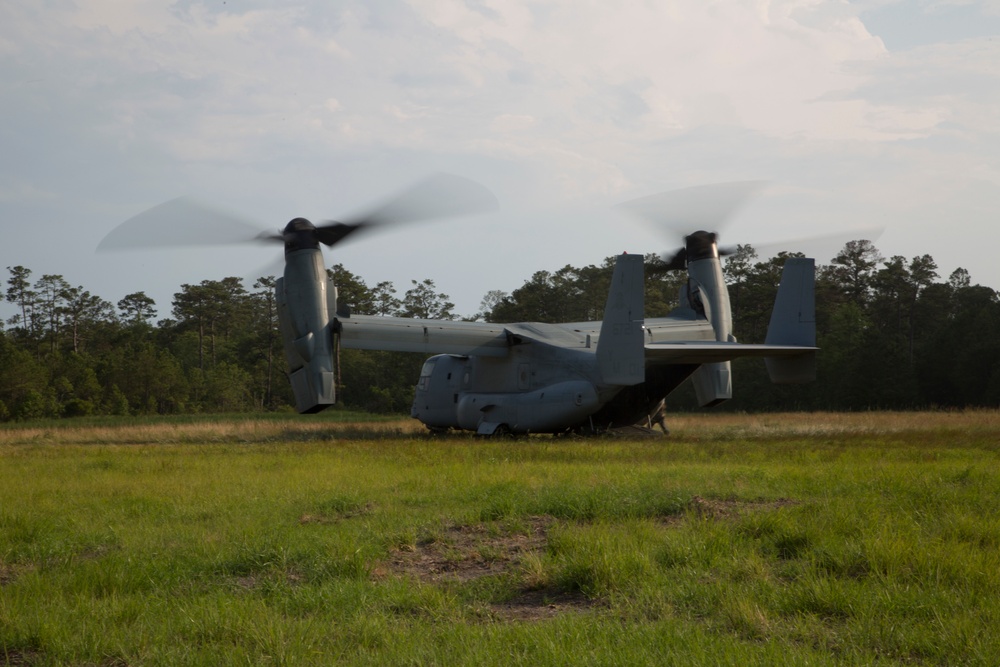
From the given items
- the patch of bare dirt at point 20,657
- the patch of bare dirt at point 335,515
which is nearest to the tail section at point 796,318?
the patch of bare dirt at point 335,515

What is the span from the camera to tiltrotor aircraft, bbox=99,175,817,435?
72.3ft

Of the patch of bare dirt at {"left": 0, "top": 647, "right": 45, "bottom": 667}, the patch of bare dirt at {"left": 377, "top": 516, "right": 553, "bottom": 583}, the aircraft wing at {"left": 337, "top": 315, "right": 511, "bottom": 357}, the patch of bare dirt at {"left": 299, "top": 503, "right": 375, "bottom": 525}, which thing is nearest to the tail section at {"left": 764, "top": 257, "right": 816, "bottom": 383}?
the aircraft wing at {"left": 337, "top": 315, "right": 511, "bottom": 357}

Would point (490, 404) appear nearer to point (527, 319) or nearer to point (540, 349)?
point (540, 349)

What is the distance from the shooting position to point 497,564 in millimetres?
7941

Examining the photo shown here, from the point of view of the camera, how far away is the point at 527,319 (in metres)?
69.9

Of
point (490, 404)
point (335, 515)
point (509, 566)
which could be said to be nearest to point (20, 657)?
point (509, 566)

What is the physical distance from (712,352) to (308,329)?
36.0ft

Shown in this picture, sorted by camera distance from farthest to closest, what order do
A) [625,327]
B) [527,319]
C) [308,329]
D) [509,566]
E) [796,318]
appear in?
[527,319], [308,329], [796,318], [625,327], [509,566]

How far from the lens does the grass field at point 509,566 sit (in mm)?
5375

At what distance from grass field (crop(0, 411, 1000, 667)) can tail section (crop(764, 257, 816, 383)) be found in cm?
906

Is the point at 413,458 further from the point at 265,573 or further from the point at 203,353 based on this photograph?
the point at 203,353

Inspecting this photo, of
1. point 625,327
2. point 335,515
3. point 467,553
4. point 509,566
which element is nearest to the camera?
point 509,566

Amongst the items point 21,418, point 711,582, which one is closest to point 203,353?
point 21,418

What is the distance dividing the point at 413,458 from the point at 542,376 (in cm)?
821
